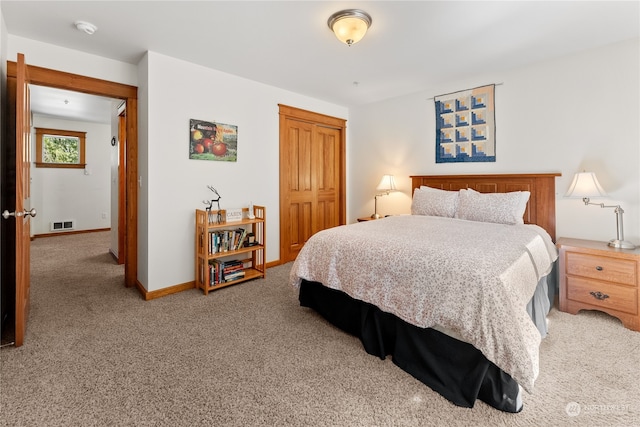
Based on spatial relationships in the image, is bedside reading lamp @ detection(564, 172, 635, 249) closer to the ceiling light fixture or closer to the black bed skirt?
the black bed skirt

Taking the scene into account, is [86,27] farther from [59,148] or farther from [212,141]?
[59,148]

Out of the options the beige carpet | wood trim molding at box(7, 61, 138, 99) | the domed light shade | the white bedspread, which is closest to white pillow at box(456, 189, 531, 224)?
the white bedspread

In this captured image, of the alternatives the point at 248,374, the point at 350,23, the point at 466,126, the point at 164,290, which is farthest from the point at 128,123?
the point at 466,126

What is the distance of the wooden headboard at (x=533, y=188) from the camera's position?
3076 millimetres

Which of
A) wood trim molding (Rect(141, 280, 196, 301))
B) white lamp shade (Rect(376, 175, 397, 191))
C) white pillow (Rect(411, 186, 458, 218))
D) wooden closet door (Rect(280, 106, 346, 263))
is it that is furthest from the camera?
white lamp shade (Rect(376, 175, 397, 191))

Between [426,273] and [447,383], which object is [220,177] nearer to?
[426,273]

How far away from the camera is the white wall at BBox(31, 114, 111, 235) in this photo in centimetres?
583

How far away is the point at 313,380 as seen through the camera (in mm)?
1733

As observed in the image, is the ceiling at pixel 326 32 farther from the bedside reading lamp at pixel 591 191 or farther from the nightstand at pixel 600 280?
the nightstand at pixel 600 280

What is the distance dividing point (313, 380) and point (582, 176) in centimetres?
288

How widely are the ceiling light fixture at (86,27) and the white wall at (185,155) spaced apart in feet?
1.53

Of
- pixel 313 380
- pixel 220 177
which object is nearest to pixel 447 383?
pixel 313 380

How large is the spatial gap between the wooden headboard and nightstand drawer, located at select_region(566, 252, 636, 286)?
1.98 feet

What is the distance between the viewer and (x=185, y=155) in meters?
3.11
